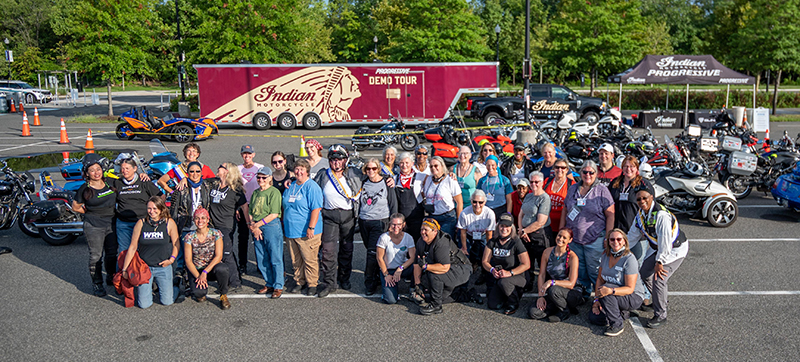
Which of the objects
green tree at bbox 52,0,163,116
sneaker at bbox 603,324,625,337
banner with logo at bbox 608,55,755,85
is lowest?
sneaker at bbox 603,324,625,337

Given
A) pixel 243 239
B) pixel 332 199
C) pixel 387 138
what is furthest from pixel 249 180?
pixel 387 138

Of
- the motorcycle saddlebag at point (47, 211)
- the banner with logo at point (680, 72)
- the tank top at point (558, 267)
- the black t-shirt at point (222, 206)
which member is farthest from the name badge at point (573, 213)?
the banner with logo at point (680, 72)

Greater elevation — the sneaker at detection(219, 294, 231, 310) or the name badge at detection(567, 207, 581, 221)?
the name badge at detection(567, 207, 581, 221)

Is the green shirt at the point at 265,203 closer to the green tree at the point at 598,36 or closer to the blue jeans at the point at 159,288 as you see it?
the blue jeans at the point at 159,288

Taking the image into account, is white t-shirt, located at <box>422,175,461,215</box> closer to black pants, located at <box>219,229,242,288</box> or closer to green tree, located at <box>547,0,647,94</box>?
black pants, located at <box>219,229,242,288</box>

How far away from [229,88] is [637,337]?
20908mm

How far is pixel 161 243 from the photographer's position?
6172mm

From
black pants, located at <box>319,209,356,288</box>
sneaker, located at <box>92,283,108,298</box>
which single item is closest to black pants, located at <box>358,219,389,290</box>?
black pants, located at <box>319,209,356,288</box>

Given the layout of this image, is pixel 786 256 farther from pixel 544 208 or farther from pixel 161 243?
pixel 161 243

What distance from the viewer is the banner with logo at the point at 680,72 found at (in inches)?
896

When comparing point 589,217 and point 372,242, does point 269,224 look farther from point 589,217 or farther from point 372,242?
point 589,217

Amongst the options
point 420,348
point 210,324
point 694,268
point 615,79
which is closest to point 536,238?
point 420,348

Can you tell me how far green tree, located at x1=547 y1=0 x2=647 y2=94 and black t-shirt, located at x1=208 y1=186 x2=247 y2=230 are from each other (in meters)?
26.0

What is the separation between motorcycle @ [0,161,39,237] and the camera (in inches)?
352
